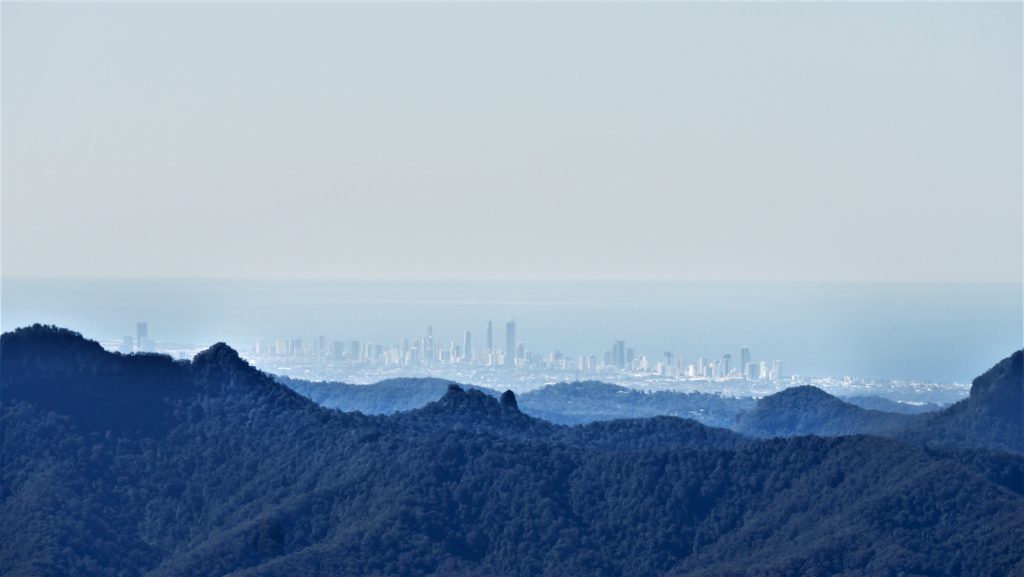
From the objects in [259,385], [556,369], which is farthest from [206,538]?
[556,369]

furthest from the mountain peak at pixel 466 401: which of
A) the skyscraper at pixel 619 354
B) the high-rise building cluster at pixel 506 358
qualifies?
the skyscraper at pixel 619 354

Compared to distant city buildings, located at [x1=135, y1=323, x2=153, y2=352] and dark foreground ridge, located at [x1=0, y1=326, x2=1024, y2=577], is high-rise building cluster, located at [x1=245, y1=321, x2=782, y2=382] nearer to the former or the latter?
distant city buildings, located at [x1=135, y1=323, x2=153, y2=352]

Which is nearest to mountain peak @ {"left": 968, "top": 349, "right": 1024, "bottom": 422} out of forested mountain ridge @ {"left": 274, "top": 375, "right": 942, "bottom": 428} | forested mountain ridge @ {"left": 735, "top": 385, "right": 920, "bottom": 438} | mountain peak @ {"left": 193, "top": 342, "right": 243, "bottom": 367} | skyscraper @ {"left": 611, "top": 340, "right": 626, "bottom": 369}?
forested mountain ridge @ {"left": 735, "top": 385, "right": 920, "bottom": 438}

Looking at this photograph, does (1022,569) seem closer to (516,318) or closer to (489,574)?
(489,574)

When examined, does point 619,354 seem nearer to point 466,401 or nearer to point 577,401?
point 577,401

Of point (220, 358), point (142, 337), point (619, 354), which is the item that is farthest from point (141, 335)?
point (220, 358)

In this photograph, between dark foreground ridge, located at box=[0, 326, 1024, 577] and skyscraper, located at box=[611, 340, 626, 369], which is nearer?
dark foreground ridge, located at box=[0, 326, 1024, 577]
